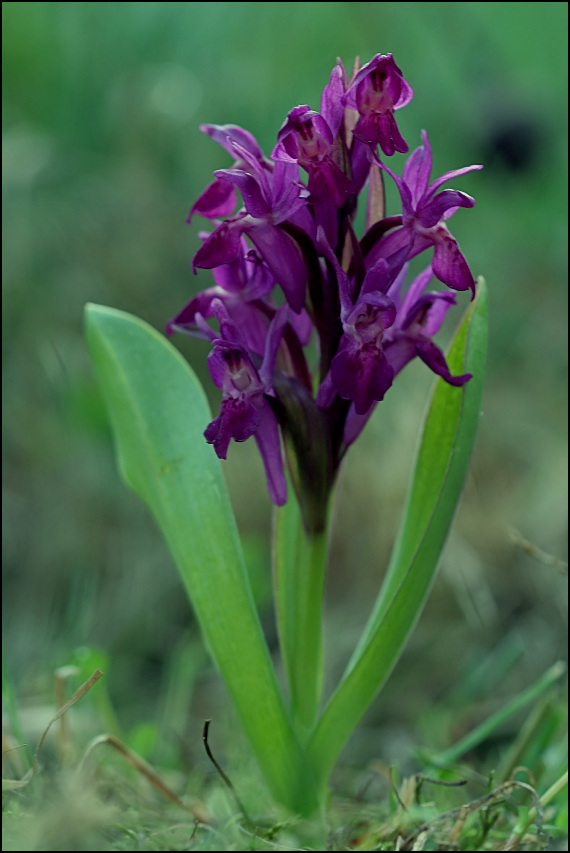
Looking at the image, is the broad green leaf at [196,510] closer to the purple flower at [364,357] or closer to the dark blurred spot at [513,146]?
the purple flower at [364,357]

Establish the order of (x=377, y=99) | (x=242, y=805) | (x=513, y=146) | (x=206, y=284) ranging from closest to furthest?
1. (x=377, y=99)
2. (x=242, y=805)
3. (x=206, y=284)
4. (x=513, y=146)

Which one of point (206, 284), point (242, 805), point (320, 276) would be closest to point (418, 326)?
point (320, 276)

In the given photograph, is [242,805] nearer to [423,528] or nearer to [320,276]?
[423,528]

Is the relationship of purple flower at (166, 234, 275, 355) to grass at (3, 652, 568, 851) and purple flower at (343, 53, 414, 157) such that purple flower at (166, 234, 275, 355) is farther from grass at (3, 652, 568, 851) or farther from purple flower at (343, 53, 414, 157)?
grass at (3, 652, 568, 851)

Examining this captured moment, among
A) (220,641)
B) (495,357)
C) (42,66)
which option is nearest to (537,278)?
→ (495,357)

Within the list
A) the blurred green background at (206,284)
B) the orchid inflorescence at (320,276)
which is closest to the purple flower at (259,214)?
the orchid inflorescence at (320,276)

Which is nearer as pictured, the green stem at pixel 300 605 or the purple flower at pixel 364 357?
the purple flower at pixel 364 357

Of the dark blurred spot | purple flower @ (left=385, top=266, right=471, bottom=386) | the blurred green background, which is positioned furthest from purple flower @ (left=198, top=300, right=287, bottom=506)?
the dark blurred spot
